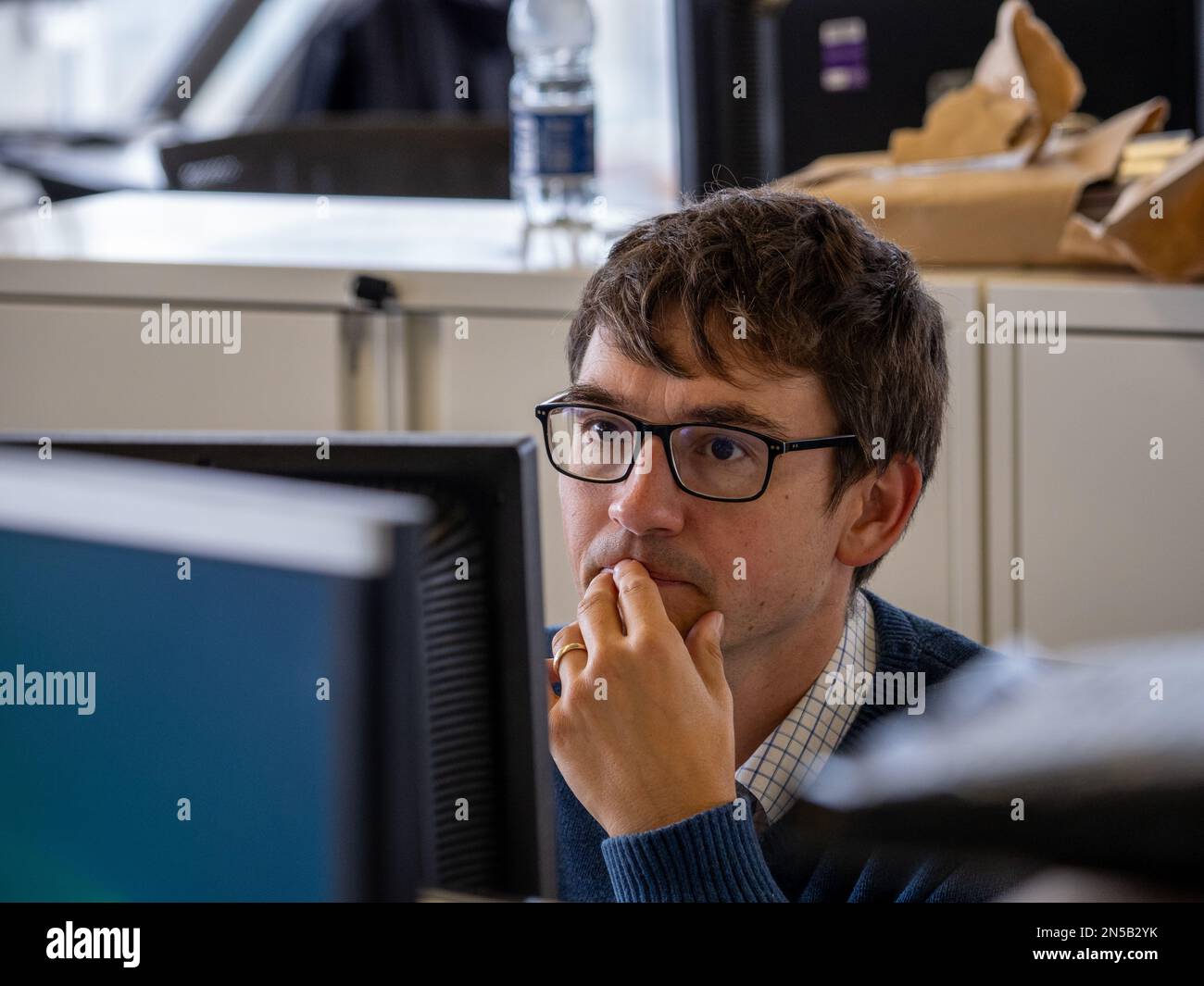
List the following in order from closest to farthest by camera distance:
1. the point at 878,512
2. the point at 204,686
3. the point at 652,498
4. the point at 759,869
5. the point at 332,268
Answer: the point at 204,686 < the point at 759,869 < the point at 652,498 < the point at 878,512 < the point at 332,268

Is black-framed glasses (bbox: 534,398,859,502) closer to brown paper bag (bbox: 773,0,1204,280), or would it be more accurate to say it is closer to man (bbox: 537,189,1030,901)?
man (bbox: 537,189,1030,901)

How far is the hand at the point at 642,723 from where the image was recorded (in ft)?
2.55

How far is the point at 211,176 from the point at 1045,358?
1289 mm

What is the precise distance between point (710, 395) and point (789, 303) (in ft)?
0.28

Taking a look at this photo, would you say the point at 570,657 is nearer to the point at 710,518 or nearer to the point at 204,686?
the point at 710,518

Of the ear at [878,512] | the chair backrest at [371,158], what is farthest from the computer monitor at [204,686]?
the chair backrest at [371,158]

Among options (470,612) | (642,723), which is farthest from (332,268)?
(470,612)

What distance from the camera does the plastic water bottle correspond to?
1.47 m

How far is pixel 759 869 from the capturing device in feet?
2.49

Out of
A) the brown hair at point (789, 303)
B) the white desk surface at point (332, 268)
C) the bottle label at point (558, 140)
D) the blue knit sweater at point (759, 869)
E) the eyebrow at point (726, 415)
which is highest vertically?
the bottle label at point (558, 140)

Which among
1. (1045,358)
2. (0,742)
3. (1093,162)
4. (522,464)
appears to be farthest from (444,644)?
(1093,162)

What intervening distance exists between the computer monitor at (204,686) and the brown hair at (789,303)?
0.37m

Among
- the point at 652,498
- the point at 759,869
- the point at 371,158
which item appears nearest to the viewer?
the point at 759,869

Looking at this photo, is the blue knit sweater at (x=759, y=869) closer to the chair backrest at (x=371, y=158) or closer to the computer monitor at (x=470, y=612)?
the computer monitor at (x=470, y=612)
